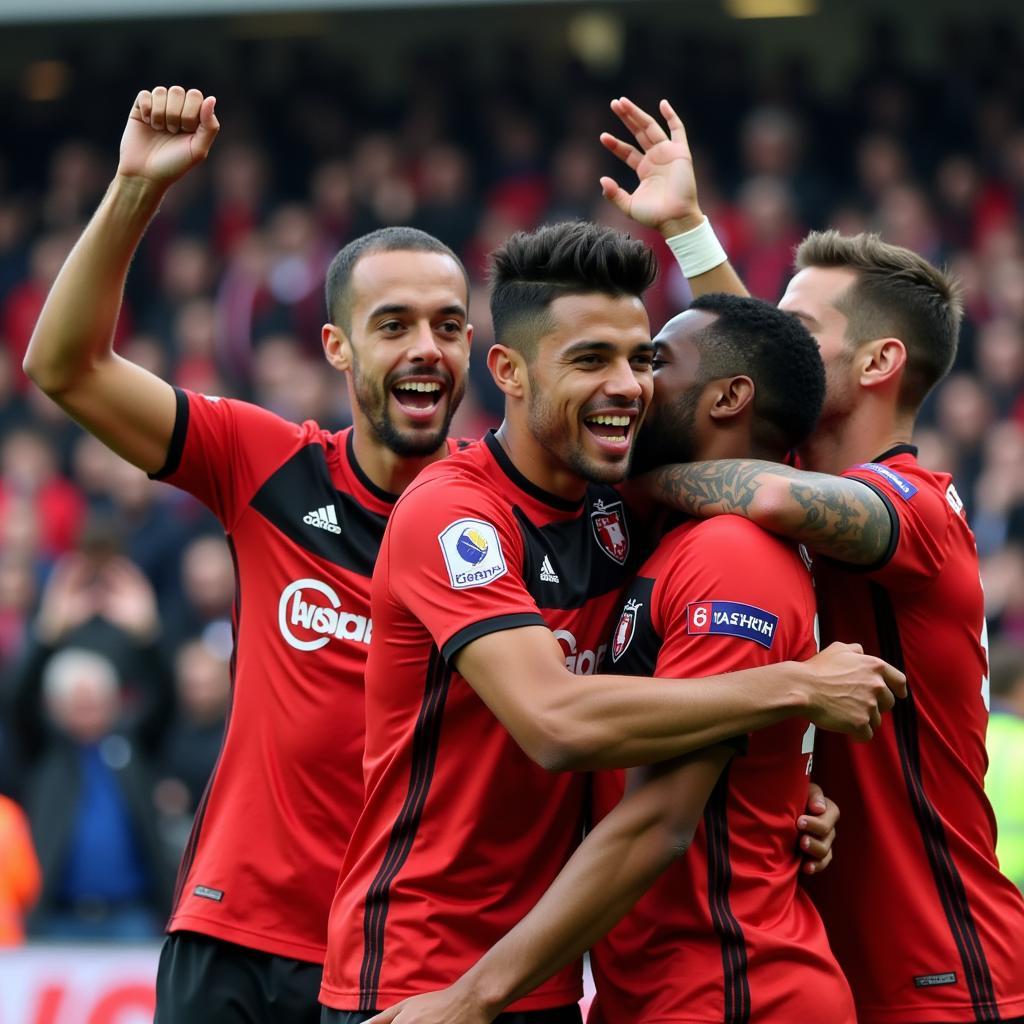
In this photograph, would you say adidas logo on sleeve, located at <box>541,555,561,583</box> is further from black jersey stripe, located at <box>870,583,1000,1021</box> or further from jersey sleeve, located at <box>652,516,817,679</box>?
black jersey stripe, located at <box>870,583,1000,1021</box>

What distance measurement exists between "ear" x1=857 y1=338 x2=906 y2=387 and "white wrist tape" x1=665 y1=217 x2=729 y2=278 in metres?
0.65

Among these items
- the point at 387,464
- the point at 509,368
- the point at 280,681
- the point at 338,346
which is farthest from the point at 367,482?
the point at 509,368

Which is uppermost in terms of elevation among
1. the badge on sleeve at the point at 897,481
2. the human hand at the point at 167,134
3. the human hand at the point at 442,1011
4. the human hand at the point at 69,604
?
the human hand at the point at 167,134

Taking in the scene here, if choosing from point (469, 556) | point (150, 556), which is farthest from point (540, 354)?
point (150, 556)

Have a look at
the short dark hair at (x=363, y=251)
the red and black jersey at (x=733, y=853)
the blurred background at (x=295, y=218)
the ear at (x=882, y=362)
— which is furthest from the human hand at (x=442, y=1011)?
the blurred background at (x=295, y=218)

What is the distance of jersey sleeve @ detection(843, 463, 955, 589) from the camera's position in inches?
146

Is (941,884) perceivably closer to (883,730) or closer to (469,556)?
(883,730)

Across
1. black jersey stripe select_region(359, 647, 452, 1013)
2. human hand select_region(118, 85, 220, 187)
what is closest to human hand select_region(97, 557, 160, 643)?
human hand select_region(118, 85, 220, 187)

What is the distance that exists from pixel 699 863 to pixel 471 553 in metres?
0.77

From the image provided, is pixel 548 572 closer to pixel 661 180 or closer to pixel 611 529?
pixel 611 529

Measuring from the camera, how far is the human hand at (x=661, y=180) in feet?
15.2

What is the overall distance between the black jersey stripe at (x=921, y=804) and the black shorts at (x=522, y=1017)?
84cm

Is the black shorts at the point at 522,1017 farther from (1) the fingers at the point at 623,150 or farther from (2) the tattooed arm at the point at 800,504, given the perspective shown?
(1) the fingers at the point at 623,150

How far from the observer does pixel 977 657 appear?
3.98 meters
